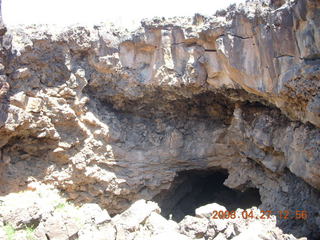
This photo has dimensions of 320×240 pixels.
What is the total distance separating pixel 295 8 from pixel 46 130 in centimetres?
583

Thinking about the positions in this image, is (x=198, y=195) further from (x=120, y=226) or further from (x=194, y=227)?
(x=120, y=226)

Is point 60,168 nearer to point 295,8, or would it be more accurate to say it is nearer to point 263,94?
point 263,94

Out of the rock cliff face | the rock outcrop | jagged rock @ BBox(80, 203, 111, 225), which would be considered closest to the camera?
the rock outcrop

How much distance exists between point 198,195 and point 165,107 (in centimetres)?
332

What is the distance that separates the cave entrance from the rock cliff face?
62cm

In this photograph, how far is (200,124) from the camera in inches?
382

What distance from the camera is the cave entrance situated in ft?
33.4

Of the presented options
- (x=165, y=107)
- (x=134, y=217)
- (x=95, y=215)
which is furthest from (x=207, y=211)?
(x=165, y=107)

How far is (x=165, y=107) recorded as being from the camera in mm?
9508

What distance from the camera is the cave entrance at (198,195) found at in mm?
10188

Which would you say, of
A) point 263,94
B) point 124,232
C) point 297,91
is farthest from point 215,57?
point 124,232

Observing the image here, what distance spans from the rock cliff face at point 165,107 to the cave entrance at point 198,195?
62 cm

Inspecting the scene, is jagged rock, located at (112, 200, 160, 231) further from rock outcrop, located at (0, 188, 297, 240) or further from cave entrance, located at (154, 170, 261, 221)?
cave entrance, located at (154, 170, 261, 221)

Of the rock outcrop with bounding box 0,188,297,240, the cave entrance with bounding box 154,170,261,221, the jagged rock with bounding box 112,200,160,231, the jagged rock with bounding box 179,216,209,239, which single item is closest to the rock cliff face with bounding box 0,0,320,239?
the cave entrance with bounding box 154,170,261,221
